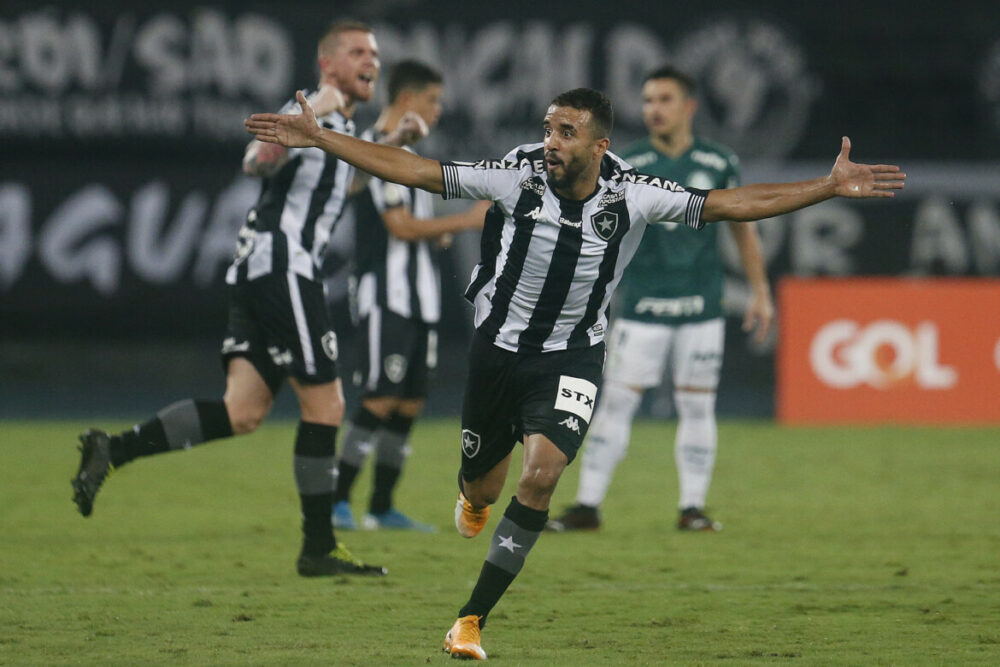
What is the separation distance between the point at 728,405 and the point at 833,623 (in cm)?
888

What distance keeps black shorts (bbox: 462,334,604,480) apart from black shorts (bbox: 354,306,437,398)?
224 cm

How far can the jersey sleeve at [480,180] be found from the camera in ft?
16.2

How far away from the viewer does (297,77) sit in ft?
46.1

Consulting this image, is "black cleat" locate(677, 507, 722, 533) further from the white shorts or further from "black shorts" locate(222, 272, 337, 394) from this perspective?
"black shorts" locate(222, 272, 337, 394)

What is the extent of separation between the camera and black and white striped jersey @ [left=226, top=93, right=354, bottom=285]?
239 inches

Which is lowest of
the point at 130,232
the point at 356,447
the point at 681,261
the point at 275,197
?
the point at 356,447

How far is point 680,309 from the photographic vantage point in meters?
7.71

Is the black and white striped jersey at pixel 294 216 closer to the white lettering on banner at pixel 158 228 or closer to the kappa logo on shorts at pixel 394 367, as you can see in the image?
the kappa logo on shorts at pixel 394 367

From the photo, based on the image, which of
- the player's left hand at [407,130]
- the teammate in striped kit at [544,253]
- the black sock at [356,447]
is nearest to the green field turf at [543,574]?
the black sock at [356,447]

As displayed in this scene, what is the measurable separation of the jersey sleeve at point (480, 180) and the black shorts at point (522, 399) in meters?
0.55

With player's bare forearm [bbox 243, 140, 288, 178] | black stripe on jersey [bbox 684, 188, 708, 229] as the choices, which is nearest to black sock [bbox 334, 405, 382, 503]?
player's bare forearm [bbox 243, 140, 288, 178]

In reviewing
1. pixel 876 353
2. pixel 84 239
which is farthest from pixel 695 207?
pixel 84 239

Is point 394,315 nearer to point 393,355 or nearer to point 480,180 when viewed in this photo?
point 393,355

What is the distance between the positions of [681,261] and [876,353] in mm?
5018
